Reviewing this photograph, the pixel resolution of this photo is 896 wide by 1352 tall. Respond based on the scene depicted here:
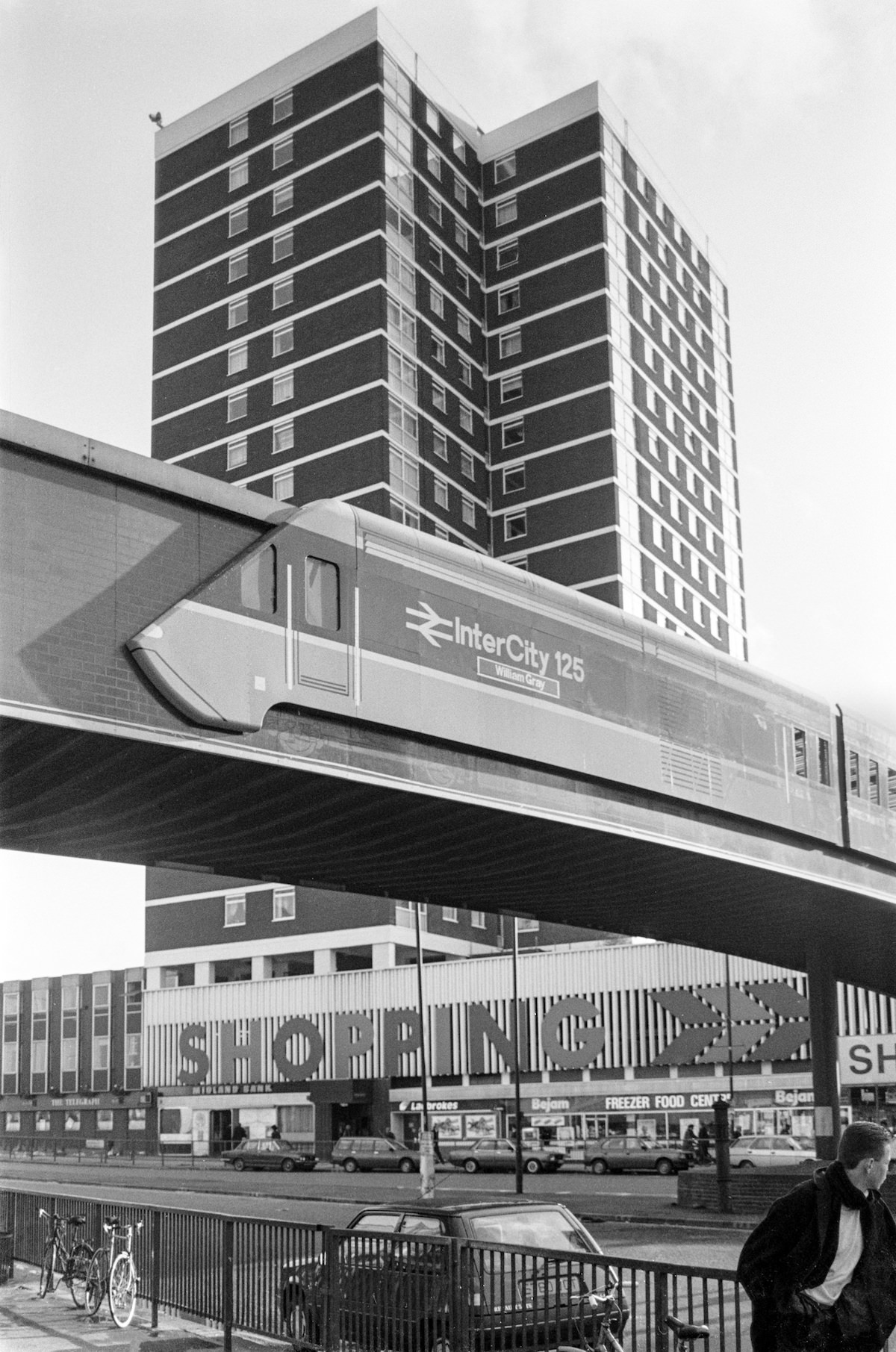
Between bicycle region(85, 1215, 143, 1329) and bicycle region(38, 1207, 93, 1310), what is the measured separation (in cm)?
30

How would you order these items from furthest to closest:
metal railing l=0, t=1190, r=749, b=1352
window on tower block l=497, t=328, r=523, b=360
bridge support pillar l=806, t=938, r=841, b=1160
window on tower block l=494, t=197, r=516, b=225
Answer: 1. window on tower block l=494, t=197, r=516, b=225
2. window on tower block l=497, t=328, r=523, b=360
3. bridge support pillar l=806, t=938, r=841, b=1160
4. metal railing l=0, t=1190, r=749, b=1352

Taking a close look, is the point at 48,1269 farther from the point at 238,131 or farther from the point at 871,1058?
the point at 238,131

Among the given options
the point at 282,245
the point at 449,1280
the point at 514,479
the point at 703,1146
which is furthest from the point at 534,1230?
the point at 282,245

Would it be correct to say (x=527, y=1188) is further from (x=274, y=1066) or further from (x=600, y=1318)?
(x=600, y=1318)

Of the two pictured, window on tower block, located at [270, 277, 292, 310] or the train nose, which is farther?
window on tower block, located at [270, 277, 292, 310]

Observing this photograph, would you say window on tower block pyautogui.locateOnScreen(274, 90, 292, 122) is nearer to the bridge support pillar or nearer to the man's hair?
the bridge support pillar

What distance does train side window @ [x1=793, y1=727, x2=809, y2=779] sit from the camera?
87.9 ft

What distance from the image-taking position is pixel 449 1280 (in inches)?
410

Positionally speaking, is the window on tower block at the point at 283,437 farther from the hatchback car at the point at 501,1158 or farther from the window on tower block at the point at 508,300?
the hatchback car at the point at 501,1158

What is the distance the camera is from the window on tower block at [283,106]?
8294cm

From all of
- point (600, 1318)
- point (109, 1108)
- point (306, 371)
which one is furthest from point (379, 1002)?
point (600, 1318)

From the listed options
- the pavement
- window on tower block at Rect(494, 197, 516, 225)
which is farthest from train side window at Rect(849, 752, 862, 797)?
window on tower block at Rect(494, 197, 516, 225)

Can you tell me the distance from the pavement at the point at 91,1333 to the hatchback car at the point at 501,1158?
1735 inches

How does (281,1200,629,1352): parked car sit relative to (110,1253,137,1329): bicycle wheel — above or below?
above
